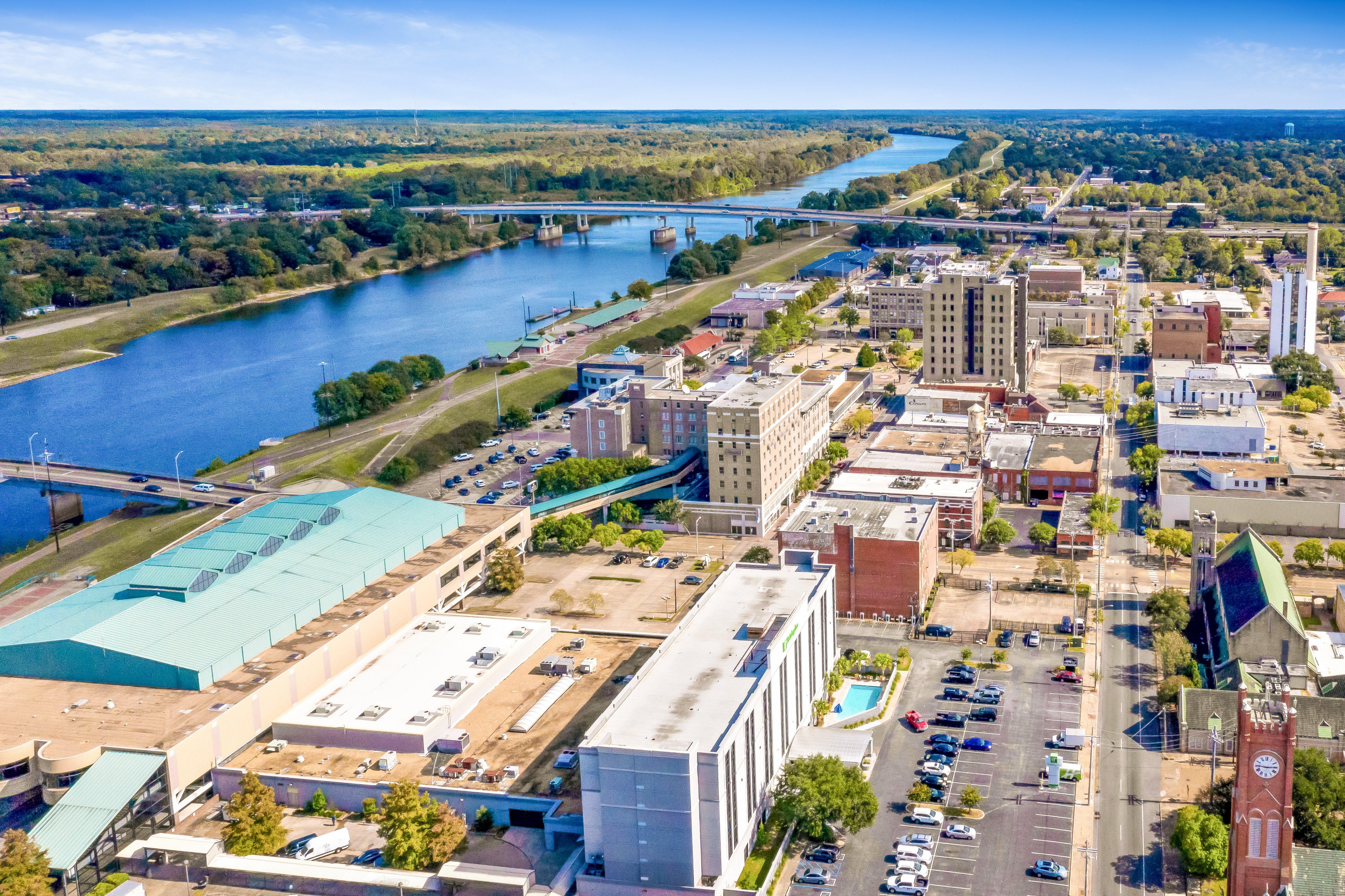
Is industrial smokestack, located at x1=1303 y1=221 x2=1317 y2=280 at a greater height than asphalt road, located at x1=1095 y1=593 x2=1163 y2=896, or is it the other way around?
industrial smokestack, located at x1=1303 y1=221 x2=1317 y2=280

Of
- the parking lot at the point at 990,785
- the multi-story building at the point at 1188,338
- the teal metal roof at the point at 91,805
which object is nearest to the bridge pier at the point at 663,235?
the multi-story building at the point at 1188,338

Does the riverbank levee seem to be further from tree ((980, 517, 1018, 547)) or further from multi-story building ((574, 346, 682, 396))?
tree ((980, 517, 1018, 547))

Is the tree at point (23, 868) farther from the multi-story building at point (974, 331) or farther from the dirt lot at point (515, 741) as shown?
the multi-story building at point (974, 331)

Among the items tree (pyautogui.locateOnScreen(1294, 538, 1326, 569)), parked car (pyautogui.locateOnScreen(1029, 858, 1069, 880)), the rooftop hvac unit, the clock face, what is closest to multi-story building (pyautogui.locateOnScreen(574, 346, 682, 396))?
tree (pyautogui.locateOnScreen(1294, 538, 1326, 569))

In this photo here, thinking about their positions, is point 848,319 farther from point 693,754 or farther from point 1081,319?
point 693,754

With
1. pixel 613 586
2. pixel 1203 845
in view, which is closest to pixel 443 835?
pixel 1203 845
